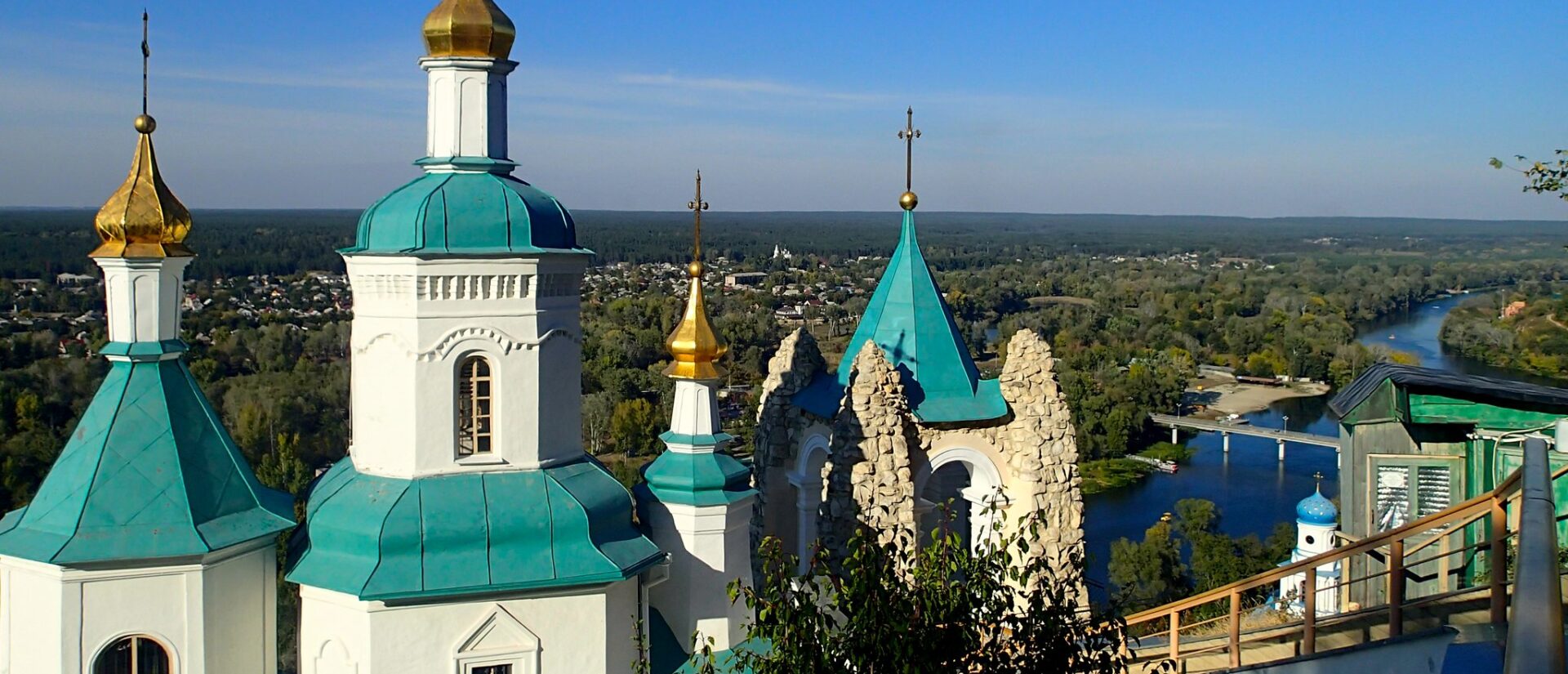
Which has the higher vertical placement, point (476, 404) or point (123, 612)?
point (476, 404)

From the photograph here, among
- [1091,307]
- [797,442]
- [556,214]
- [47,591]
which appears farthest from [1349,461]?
[1091,307]

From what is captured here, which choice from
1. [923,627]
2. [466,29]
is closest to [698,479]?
[466,29]

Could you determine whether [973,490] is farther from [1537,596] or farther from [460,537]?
[1537,596]

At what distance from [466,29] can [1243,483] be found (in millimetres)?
37483

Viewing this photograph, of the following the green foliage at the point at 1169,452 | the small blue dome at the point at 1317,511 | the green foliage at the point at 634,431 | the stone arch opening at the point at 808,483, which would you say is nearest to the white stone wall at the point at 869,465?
the stone arch opening at the point at 808,483

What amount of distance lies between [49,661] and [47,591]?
38 cm

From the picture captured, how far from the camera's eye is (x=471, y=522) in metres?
7.65

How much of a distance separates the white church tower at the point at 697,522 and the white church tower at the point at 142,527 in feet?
7.49

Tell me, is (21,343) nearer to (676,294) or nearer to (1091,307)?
(676,294)

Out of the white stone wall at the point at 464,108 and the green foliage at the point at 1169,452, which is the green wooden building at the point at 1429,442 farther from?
the green foliage at the point at 1169,452

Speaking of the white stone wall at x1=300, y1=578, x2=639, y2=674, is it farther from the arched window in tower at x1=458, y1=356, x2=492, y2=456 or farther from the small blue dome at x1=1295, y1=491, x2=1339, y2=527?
the small blue dome at x1=1295, y1=491, x2=1339, y2=527

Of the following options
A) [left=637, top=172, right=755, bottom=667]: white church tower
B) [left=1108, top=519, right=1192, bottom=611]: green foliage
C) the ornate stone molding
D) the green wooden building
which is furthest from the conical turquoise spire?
[left=1108, top=519, right=1192, bottom=611]: green foliage

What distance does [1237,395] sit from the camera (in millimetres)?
58812

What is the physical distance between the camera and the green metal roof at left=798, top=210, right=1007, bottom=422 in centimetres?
971
